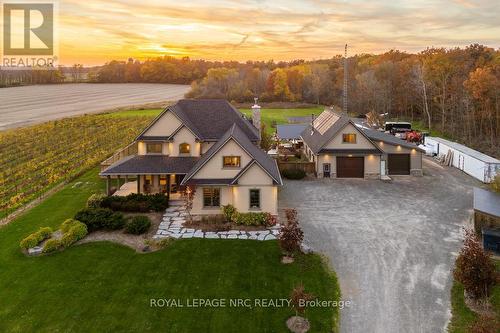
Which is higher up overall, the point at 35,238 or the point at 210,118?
the point at 210,118

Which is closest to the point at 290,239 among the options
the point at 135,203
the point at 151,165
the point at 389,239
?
the point at 389,239

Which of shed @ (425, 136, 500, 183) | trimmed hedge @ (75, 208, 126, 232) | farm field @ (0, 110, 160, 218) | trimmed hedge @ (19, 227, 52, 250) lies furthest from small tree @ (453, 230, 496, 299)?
farm field @ (0, 110, 160, 218)

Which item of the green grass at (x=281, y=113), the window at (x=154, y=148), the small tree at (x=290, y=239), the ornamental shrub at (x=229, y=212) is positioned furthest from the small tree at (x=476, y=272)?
the green grass at (x=281, y=113)

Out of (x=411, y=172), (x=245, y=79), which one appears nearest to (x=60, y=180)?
(x=411, y=172)

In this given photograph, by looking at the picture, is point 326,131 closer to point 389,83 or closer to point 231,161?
point 231,161

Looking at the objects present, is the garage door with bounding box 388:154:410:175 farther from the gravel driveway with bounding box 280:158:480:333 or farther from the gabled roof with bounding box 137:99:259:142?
the gabled roof with bounding box 137:99:259:142

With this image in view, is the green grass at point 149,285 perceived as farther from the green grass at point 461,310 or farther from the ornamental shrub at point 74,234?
the green grass at point 461,310

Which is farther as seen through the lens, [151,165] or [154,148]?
[154,148]
